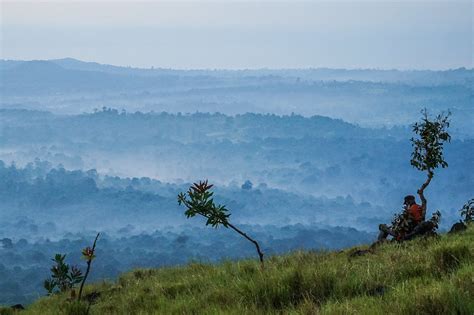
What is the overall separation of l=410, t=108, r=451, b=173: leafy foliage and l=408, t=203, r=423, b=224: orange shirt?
4045 millimetres

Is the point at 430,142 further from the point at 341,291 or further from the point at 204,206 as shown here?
the point at 341,291

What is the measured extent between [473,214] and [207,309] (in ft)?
58.2

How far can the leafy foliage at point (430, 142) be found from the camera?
22656 millimetres

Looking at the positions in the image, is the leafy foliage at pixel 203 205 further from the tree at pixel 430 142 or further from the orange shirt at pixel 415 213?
the tree at pixel 430 142

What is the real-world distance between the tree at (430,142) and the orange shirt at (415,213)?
3994 millimetres

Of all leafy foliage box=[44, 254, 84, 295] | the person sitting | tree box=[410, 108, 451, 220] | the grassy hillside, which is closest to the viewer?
the grassy hillside

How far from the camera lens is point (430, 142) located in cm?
2280

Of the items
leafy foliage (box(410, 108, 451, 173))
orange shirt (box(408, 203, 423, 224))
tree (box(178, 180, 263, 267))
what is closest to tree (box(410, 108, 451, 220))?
leafy foliage (box(410, 108, 451, 173))

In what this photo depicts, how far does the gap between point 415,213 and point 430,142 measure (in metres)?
4.89

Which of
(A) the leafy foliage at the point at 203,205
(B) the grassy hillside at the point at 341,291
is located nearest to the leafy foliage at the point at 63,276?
(B) the grassy hillside at the point at 341,291

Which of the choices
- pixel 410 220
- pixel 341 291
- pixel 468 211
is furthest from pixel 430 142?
pixel 341 291

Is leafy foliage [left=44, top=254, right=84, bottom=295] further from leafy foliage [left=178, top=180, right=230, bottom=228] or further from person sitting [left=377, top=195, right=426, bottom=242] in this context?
person sitting [left=377, top=195, right=426, bottom=242]

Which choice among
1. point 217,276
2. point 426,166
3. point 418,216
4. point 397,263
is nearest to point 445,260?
point 397,263

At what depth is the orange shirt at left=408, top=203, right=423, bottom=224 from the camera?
734 inches
